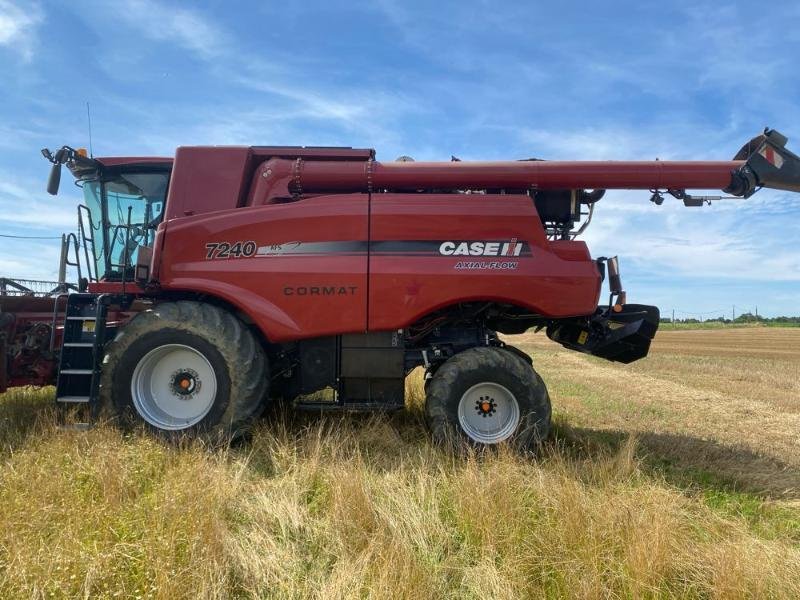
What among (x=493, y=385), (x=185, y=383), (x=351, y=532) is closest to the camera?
(x=351, y=532)

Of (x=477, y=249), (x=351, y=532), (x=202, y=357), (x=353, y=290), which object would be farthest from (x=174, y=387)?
(x=477, y=249)

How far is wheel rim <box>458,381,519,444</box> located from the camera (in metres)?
4.64

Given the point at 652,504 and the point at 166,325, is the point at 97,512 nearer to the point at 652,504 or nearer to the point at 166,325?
the point at 166,325

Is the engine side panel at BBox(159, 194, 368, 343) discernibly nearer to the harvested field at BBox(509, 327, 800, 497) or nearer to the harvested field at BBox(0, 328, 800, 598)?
the harvested field at BBox(0, 328, 800, 598)

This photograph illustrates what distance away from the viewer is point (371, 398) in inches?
195

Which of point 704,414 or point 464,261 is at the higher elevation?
point 464,261

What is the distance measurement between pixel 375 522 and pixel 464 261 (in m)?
2.45

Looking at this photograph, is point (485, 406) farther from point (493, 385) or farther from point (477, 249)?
point (477, 249)

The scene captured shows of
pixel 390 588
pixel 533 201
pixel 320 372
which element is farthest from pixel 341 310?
pixel 390 588

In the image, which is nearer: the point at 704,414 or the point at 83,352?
the point at 83,352

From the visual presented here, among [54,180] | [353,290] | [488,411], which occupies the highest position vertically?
[54,180]

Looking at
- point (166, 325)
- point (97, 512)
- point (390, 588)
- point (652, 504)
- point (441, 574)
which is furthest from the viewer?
point (166, 325)

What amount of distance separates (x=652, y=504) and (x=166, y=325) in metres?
4.00

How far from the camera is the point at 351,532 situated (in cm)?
A: 285
